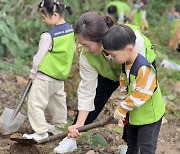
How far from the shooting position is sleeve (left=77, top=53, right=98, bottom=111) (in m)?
3.24

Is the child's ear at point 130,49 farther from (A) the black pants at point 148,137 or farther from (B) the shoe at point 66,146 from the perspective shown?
(B) the shoe at point 66,146

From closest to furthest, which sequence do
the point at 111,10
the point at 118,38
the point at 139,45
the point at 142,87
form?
the point at 118,38
the point at 142,87
the point at 139,45
the point at 111,10

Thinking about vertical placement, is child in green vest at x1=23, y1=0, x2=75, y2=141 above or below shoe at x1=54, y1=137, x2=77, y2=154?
above

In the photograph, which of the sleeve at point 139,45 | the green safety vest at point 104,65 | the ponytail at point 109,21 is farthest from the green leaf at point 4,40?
the sleeve at point 139,45

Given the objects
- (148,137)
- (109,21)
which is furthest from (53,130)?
(109,21)

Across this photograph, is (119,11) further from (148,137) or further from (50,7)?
(148,137)

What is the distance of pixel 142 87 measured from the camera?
8.71ft

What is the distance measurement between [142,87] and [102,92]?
903 mm

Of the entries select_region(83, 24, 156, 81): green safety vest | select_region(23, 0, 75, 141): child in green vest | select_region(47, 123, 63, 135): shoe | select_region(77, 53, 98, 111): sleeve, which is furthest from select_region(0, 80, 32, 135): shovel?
select_region(83, 24, 156, 81): green safety vest

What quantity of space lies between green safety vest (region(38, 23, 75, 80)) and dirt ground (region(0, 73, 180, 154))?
58 cm

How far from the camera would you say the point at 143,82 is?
265 centimetres

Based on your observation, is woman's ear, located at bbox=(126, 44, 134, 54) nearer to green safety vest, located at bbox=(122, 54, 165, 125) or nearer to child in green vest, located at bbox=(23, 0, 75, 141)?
green safety vest, located at bbox=(122, 54, 165, 125)

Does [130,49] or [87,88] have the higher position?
[130,49]

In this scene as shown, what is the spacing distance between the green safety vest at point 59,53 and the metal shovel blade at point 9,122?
0.57 m
